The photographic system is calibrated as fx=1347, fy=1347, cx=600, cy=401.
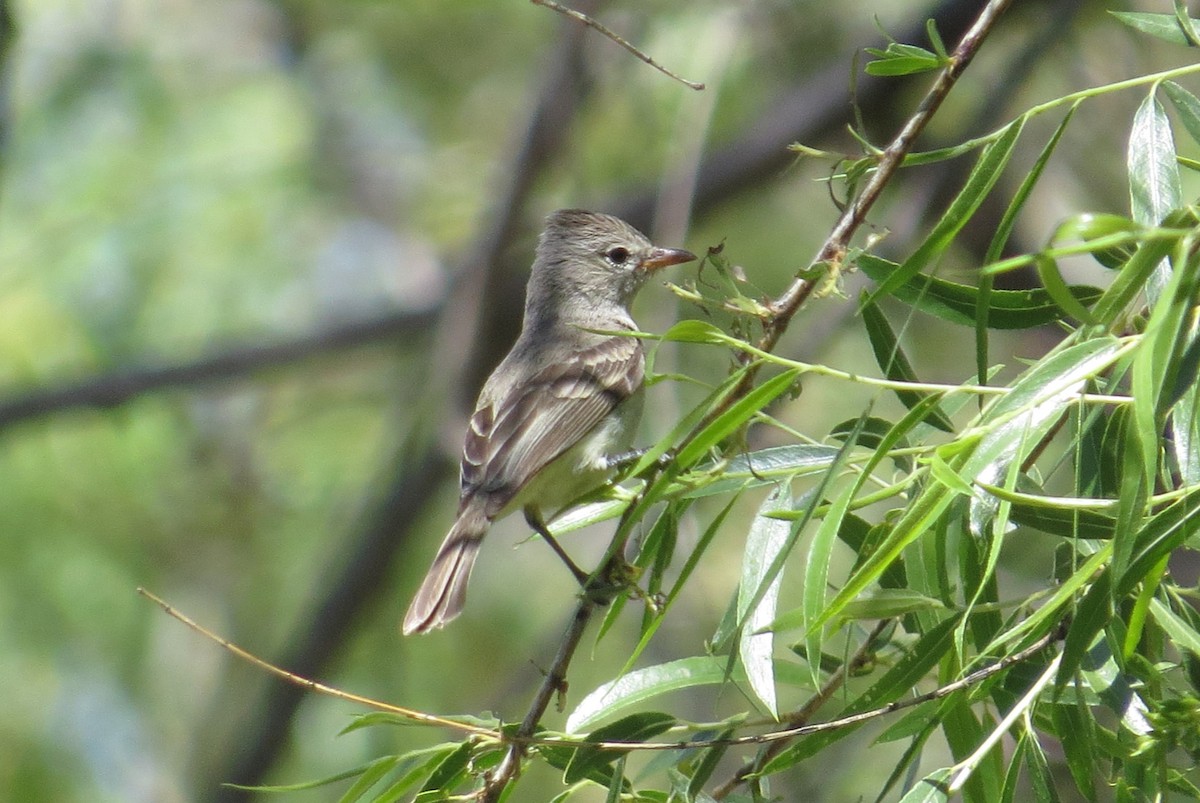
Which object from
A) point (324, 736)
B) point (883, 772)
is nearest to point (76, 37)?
point (324, 736)

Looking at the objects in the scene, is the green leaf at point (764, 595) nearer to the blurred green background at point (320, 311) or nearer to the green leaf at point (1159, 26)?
the green leaf at point (1159, 26)

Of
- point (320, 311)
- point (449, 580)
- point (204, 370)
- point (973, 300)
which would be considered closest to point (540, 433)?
point (449, 580)

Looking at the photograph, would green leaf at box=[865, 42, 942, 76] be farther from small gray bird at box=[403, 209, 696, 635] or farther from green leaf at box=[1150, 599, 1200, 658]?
small gray bird at box=[403, 209, 696, 635]

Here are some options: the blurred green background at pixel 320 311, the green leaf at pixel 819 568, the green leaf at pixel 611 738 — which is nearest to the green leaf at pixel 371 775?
the green leaf at pixel 611 738

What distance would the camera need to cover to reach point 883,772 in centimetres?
682

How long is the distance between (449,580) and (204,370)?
4.85m

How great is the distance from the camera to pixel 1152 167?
2428 mm

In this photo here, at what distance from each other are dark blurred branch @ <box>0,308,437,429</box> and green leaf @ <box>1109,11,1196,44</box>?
6.67 metres

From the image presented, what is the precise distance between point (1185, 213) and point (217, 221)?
319 inches

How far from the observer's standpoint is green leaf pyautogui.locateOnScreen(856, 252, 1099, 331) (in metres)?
2.51

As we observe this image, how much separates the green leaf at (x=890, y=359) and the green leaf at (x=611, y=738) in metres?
0.76

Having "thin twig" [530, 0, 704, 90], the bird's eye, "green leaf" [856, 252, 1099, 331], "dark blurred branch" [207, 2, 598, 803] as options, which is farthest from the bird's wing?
"dark blurred branch" [207, 2, 598, 803]

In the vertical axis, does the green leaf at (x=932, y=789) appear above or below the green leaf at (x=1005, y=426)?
below

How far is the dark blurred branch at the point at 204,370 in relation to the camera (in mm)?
8047
